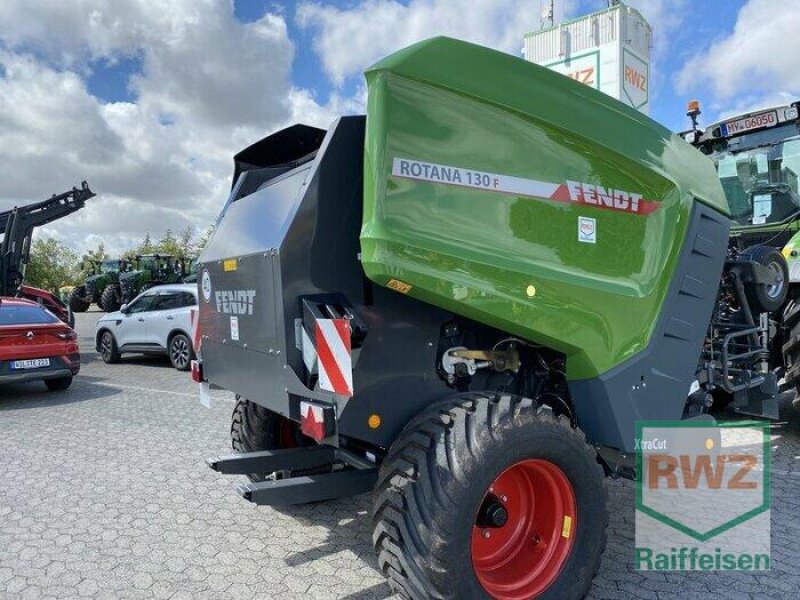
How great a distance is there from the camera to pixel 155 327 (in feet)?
38.5

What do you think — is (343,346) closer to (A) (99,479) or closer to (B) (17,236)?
(A) (99,479)

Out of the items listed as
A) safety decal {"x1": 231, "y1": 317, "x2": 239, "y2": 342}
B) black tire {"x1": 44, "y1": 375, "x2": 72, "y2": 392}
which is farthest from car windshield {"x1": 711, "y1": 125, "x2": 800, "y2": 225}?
black tire {"x1": 44, "y1": 375, "x2": 72, "y2": 392}

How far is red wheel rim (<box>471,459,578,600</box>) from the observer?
2.85 meters

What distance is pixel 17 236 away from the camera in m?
14.1

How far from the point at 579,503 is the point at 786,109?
4.80 m

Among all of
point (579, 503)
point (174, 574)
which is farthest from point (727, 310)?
point (174, 574)

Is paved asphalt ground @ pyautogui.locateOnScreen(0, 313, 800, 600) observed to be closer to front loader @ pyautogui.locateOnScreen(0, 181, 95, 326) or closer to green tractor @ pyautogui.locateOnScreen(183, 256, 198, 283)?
green tractor @ pyautogui.locateOnScreen(183, 256, 198, 283)

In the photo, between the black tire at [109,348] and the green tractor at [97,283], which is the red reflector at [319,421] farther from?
the green tractor at [97,283]

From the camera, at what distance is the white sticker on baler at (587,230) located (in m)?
2.97

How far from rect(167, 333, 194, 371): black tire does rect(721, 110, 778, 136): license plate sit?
9271 millimetres

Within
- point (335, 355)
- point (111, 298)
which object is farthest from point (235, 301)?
point (111, 298)

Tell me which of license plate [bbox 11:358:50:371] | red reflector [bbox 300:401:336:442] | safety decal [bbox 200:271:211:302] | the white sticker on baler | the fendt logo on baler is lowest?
license plate [bbox 11:358:50:371]

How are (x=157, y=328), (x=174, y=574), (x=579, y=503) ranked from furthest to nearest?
(x=157, y=328)
(x=174, y=574)
(x=579, y=503)

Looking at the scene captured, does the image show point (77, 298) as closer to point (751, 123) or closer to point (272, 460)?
point (272, 460)
